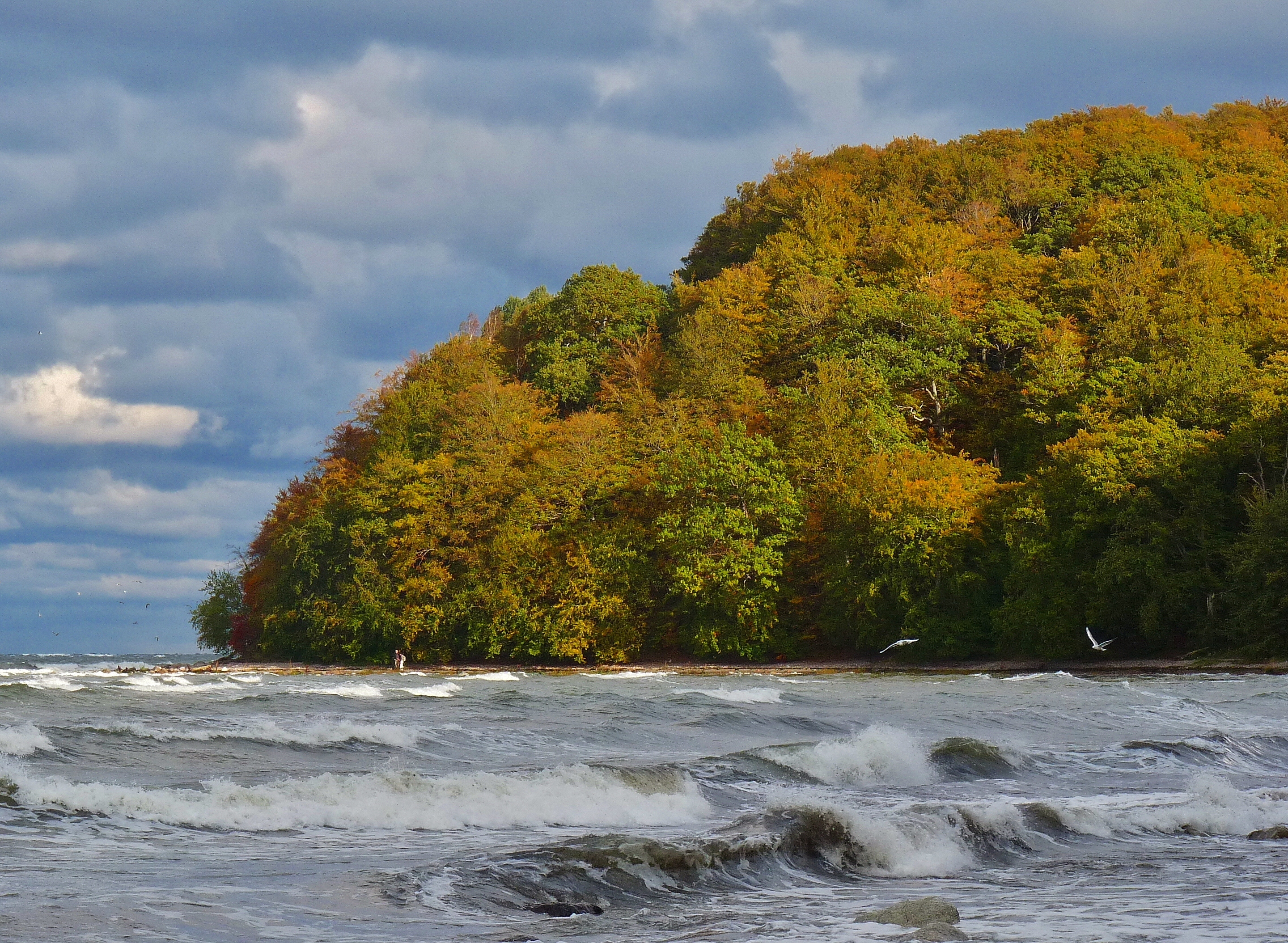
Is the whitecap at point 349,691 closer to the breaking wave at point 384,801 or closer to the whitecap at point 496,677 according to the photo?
the whitecap at point 496,677

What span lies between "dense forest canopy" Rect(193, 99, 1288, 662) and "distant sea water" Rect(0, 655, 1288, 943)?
24.7 m

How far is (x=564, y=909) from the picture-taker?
744 centimetres

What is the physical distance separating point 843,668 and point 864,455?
10943mm

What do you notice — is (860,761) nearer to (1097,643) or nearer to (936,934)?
(936,934)

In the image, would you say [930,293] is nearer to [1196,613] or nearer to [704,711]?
[1196,613]

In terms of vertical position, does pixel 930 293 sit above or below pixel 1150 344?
above

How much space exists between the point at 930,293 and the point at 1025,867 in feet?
173

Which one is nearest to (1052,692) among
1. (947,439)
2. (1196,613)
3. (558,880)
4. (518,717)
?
(518,717)

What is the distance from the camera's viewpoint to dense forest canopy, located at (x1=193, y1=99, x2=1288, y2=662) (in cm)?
4341

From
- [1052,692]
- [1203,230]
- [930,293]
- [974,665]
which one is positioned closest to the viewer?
[1052,692]

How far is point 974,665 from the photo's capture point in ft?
149

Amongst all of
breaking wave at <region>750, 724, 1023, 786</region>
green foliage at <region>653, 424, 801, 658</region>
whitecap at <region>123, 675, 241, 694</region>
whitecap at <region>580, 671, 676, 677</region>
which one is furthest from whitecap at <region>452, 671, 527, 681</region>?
breaking wave at <region>750, 724, 1023, 786</region>

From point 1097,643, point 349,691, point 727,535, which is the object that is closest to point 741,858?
point 349,691

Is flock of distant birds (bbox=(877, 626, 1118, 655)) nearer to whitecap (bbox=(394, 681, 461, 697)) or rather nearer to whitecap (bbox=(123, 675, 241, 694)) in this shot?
whitecap (bbox=(394, 681, 461, 697))
